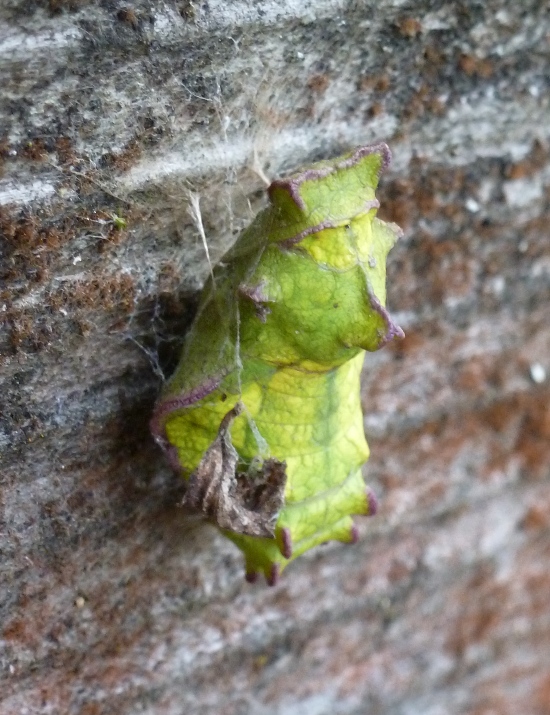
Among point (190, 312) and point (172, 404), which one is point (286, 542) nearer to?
point (172, 404)

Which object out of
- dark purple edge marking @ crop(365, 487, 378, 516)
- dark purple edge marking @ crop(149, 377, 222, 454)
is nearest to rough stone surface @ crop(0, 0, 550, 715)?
dark purple edge marking @ crop(149, 377, 222, 454)

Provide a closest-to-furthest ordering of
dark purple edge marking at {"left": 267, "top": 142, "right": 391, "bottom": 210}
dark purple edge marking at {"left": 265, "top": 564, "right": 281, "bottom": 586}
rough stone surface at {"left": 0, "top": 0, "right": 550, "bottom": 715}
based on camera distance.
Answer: dark purple edge marking at {"left": 267, "top": 142, "right": 391, "bottom": 210}
rough stone surface at {"left": 0, "top": 0, "right": 550, "bottom": 715}
dark purple edge marking at {"left": 265, "top": 564, "right": 281, "bottom": 586}

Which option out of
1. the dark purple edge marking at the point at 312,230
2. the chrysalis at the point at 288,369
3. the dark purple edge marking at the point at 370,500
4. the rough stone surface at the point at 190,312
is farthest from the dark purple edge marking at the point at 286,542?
the dark purple edge marking at the point at 312,230

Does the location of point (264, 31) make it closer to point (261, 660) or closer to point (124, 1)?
point (124, 1)

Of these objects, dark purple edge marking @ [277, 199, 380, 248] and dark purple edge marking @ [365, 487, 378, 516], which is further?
dark purple edge marking @ [365, 487, 378, 516]

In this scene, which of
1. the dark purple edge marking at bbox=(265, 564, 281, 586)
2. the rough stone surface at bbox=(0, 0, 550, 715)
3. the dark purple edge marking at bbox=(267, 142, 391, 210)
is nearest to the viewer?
the dark purple edge marking at bbox=(267, 142, 391, 210)

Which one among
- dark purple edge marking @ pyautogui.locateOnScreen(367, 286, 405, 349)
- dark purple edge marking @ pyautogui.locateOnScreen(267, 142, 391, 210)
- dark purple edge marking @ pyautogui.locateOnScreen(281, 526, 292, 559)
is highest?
dark purple edge marking @ pyautogui.locateOnScreen(267, 142, 391, 210)

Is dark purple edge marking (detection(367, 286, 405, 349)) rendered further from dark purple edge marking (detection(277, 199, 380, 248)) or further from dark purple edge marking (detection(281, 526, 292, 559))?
dark purple edge marking (detection(281, 526, 292, 559))
